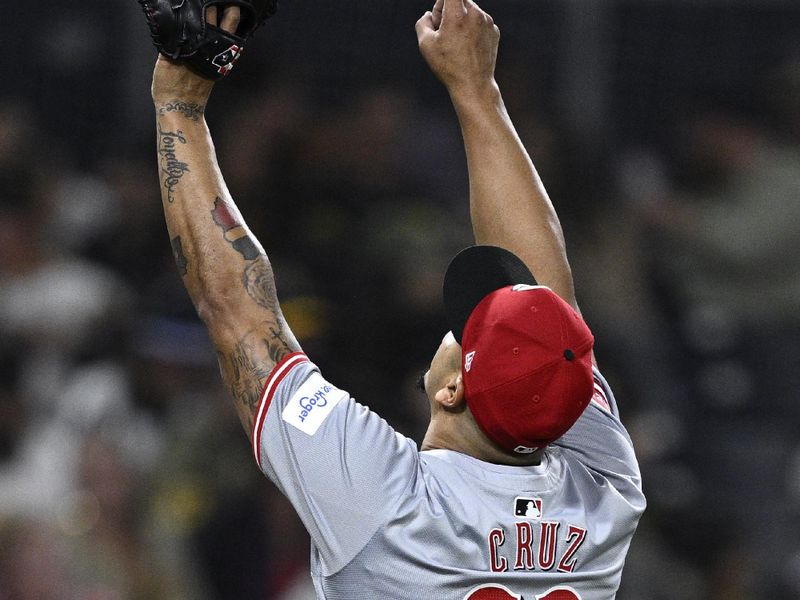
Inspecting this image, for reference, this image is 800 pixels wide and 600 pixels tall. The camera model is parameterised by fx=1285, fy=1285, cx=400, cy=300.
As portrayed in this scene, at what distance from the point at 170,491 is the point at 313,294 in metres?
0.97

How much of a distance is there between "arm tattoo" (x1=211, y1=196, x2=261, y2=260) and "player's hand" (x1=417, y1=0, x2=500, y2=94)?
1.65ft

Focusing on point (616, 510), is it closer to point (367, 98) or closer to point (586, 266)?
point (586, 266)

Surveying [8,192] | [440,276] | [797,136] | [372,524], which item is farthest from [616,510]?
[797,136]

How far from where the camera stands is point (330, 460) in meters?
1.90

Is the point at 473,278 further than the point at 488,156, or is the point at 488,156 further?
the point at 488,156

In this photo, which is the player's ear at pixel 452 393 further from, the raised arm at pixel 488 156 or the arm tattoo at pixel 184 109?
the arm tattoo at pixel 184 109

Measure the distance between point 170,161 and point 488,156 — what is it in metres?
0.59

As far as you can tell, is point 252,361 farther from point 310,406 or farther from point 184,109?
point 184,109

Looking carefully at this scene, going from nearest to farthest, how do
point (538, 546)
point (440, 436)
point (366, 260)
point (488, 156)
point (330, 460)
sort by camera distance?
1. point (330, 460)
2. point (538, 546)
3. point (440, 436)
4. point (488, 156)
5. point (366, 260)

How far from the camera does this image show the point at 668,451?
530 cm

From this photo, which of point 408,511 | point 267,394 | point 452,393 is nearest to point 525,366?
point 452,393

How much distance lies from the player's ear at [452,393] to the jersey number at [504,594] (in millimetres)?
287

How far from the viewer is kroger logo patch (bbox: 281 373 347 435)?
6.30 feet

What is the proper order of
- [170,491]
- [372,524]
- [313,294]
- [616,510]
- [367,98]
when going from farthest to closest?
1. [367,98]
2. [313,294]
3. [170,491]
4. [616,510]
5. [372,524]
